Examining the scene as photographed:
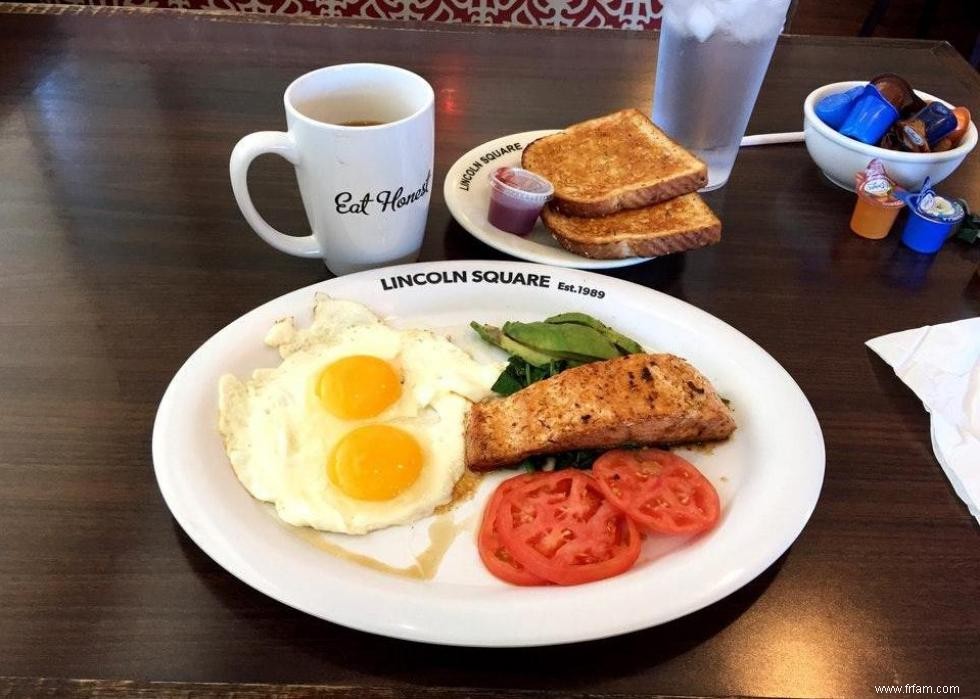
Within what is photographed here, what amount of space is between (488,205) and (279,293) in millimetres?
576

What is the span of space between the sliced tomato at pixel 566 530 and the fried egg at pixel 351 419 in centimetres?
15

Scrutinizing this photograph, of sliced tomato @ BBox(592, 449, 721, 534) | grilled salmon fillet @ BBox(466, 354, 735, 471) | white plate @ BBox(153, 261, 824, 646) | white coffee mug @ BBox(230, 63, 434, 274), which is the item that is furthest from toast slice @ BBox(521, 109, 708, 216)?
sliced tomato @ BBox(592, 449, 721, 534)

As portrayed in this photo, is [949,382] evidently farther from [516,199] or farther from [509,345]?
[516,199]

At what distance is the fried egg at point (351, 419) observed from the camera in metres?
1.29

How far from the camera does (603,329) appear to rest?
1.60 metres

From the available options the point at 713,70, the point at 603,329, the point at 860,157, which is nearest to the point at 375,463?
the point at 603,329

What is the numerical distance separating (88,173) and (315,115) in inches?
32.1

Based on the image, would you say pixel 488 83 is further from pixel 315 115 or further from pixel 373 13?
pixel 373 13

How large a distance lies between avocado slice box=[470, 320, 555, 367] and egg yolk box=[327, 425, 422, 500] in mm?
299

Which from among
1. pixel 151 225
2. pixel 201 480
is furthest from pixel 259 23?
pixel 201 480

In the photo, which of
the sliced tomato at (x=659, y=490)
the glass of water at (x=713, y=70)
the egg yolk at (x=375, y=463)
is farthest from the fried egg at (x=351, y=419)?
the glass of water at (x=713, y=70)

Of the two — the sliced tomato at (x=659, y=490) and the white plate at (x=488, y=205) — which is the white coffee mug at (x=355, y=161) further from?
the sliced tomato at (x=659, y=490)

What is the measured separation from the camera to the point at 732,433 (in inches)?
56.4

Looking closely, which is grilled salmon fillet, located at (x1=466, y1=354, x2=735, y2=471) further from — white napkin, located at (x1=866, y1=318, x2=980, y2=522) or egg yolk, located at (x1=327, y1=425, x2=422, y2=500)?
white napkin, located at (x1=866, y1=318, x2=980, y2=522)
